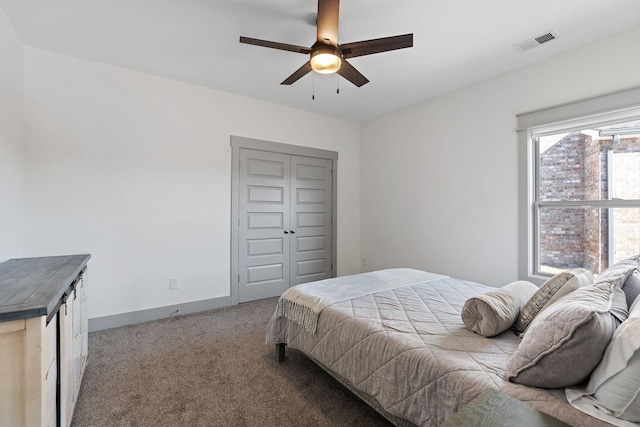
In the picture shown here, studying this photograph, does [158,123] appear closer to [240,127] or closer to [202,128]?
[202,128]

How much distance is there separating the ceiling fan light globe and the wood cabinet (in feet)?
6.57

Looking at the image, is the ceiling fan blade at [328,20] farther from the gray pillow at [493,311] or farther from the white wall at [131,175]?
the white wall at [131,175]

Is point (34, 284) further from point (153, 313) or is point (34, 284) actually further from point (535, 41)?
point (535, 41)

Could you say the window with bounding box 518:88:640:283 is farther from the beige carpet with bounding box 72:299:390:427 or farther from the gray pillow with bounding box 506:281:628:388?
the beige carpet with bounding box 72:299:390:427

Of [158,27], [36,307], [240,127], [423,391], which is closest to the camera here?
[36,307]

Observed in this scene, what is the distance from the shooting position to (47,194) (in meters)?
2.68

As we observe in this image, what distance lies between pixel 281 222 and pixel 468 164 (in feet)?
8.40

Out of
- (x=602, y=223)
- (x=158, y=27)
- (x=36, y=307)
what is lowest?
(x=36, y=307)

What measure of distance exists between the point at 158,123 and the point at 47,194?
1249mm

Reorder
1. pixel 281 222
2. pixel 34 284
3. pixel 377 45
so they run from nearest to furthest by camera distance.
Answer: pixel 34 284 → pixel 377 45 → pixel 281 222

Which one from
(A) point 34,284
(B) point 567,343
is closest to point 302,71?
(A) point 34,284

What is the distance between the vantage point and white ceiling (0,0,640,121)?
209 cm

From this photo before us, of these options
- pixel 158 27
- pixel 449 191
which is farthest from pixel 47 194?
pixel 449 191

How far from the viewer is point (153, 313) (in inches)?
124
